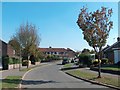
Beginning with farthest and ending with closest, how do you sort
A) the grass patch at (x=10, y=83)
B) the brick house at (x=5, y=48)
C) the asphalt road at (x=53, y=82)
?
the brick house at (x=5, y=48)
the asphalt road at (x=53, y=82)
the grass patch at (x=10, y=83)

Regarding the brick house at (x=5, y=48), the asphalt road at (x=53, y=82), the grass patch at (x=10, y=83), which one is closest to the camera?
the grass patch at (x=10, y=83)

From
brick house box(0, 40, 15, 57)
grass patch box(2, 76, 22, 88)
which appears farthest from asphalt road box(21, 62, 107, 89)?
brick house box(0, 40, 15, 57)

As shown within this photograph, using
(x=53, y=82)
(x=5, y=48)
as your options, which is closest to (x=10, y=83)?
(x=53, y=82)

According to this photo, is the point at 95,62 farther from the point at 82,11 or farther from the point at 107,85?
the point at 107,85

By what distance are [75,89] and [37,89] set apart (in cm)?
231

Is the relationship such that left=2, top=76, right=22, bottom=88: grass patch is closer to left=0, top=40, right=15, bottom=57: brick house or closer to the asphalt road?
the asphalt road

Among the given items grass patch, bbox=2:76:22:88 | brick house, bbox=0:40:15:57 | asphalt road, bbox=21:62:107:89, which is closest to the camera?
grass patch, bbox=2:76:22:88

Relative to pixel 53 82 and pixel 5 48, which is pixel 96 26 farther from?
pixel 5 48

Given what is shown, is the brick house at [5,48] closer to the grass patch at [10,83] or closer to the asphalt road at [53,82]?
the asphalt road at [53,82]

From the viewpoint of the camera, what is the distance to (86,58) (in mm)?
50812

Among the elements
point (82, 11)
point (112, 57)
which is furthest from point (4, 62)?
point (82, 11)

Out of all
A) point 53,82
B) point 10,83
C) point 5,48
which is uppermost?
point 5,48

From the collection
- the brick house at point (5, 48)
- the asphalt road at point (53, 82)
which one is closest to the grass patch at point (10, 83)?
the asphalt road at point (53, 82)

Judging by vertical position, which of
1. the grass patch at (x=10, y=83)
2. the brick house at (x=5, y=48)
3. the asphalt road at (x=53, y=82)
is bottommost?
the asphalt road at (x=53, y=82)
